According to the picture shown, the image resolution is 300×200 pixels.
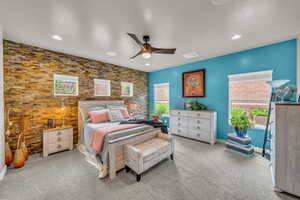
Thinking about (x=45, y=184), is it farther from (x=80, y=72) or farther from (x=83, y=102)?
(x=80, y=72)

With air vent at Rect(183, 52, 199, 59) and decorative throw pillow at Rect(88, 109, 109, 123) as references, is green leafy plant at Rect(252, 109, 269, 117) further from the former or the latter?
decorative throw pillow at Rect(88, 109, 109, 123)

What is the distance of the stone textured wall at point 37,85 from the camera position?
8.46ft

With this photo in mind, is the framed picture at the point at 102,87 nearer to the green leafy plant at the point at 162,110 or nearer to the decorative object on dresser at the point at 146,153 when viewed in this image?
the green leafy plant at the point at 162,110

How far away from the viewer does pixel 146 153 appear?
202cm

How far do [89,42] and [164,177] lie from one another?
10.5ft

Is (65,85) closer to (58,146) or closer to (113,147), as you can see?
(58,146)

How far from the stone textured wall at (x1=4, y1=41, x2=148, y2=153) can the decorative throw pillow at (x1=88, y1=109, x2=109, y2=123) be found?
2.31 ft

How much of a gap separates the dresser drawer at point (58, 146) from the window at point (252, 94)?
4.68 m

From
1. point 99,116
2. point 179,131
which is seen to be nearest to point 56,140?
point 99,116

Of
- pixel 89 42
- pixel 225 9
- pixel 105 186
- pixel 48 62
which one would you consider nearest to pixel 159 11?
pixel 225 9

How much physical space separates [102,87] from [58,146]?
2.12 metres

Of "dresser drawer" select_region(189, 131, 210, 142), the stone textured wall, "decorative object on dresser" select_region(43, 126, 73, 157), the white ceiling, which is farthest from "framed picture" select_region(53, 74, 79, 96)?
"dresser drawer" select_region(189, 131, 210, 142)

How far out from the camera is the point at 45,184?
185cm

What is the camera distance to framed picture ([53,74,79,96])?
10.4 ft
